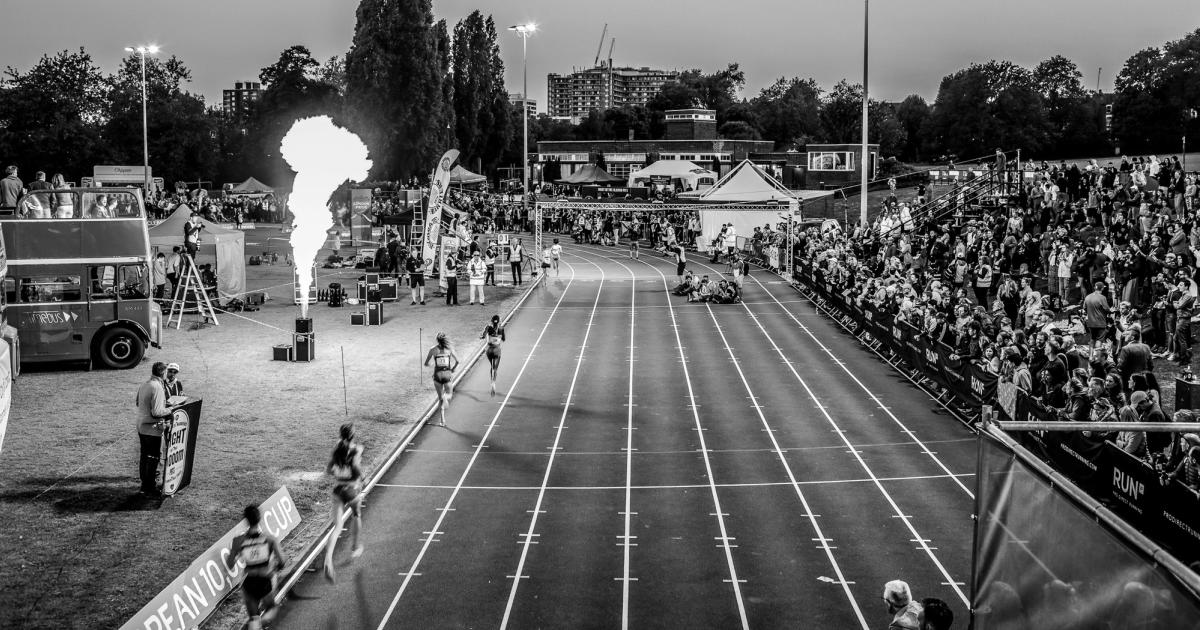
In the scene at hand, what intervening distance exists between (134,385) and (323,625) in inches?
553

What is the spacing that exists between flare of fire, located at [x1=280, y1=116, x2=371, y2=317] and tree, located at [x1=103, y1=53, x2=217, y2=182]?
151ft

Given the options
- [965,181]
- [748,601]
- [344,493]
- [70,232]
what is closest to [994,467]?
[748,601]

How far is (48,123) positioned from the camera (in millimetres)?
72188

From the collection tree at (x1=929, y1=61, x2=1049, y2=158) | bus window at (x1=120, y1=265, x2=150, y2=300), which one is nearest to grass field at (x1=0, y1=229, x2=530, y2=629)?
bus window at (x1=120, y1=265, x2=150, y2=300)

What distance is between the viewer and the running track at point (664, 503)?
477 inches

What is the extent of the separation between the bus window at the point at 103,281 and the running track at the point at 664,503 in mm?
Result: 8649

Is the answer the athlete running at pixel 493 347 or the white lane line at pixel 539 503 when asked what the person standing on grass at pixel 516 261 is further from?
the athlete running at pixel 493 347

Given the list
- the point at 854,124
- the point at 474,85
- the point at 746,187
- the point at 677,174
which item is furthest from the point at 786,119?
the point at 746,187

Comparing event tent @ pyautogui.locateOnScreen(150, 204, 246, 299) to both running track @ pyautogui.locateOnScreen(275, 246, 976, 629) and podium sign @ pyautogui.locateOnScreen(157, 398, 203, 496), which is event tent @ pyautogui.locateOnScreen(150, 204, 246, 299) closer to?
running track @ pyautogui.locateOnScreen(275, 246, 976, 629)

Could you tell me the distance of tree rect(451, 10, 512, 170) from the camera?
93562mm

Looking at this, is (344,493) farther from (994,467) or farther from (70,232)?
(70,232)

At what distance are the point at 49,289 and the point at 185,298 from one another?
8329 millimetres

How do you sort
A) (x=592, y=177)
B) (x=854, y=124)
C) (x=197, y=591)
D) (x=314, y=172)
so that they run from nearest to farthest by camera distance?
1. (x=197, y=591)
2. (x=314, y=172)
3. (x=592, y=177)
4. (x=854, y=124)

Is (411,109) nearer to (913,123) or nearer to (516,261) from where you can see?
(516,261)
